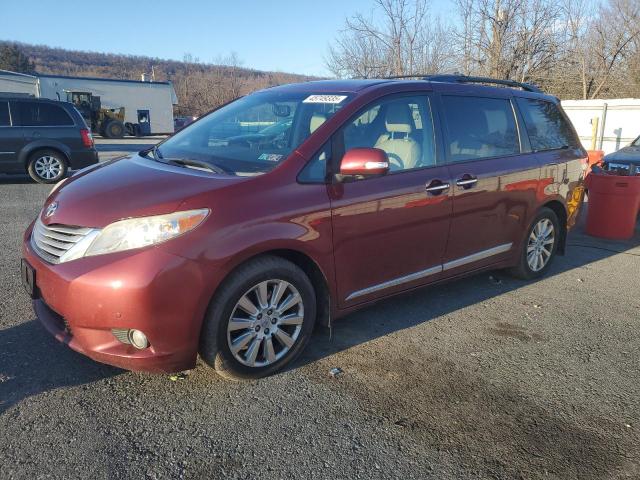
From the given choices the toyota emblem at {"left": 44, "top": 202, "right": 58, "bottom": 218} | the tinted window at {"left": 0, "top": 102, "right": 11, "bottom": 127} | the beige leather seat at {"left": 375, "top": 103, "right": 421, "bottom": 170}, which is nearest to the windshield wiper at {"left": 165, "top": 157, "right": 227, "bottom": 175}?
the toyota emblem at {"left": 44, "top": 202, "right": 58, "bottom": 218}

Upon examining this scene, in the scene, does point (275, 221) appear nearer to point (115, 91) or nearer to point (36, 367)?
point (36, 367)

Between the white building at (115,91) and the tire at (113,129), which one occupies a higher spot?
the white building at (115,91)

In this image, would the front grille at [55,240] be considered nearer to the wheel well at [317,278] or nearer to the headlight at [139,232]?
the headlight at [139,232]

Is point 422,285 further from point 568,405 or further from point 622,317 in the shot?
point 622,317

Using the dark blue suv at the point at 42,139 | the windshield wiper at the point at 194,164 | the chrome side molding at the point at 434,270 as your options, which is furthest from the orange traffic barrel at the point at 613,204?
the dark blue suv at the point at 42,139

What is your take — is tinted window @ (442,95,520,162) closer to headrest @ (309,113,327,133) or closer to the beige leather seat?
the beige leather seat

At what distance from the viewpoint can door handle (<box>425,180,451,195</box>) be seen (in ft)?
12.6

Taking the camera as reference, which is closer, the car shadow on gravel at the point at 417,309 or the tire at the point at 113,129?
the car shadow on gravel at the point at 417,309

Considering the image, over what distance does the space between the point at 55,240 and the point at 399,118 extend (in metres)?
2.44

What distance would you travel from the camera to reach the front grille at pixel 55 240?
2.85 m

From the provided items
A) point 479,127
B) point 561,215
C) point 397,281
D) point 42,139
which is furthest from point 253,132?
point 42,139

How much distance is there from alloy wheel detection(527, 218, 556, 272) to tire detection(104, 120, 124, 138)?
32168 mm

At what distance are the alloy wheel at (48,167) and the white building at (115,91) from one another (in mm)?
30492

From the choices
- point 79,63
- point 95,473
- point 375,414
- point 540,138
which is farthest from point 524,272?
point 79,63
